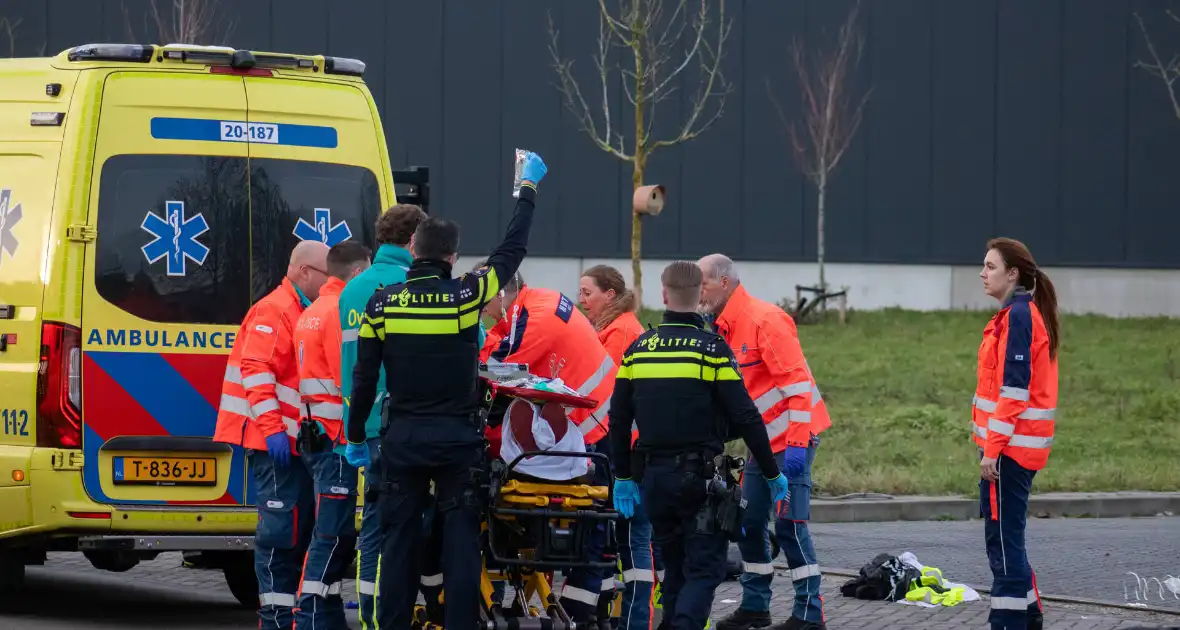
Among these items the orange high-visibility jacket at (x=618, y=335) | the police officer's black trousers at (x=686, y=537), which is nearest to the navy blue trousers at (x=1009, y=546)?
the police officer's black trousers at (x=686, y=537)

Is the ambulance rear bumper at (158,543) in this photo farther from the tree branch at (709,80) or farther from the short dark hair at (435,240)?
the tree branch at (709,80)

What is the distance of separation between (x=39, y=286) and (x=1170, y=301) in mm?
24488

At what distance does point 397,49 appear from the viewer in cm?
3066

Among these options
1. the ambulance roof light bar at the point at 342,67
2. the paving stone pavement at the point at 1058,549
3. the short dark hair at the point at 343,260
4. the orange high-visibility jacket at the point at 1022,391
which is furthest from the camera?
the paving stone pavement at the point at 1058,549

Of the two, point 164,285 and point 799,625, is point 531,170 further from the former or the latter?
point 799,625

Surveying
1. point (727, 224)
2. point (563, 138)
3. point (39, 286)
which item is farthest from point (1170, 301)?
point (39, 286)

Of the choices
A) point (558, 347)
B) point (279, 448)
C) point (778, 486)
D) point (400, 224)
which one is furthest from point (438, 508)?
point (778, 486)

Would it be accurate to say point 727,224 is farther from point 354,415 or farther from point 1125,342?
point 354,415

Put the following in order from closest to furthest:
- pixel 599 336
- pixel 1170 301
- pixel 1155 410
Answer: pixel 599 336 < pixel 1155 410 < pixel 1170 301

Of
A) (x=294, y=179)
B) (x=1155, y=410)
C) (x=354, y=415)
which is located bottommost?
(x=1155, y=410)

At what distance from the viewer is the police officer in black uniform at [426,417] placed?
7.23m

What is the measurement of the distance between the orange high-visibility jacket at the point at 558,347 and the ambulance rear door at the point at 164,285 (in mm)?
1525

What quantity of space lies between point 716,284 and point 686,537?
180 cm

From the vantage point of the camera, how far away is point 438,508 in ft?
24.1
